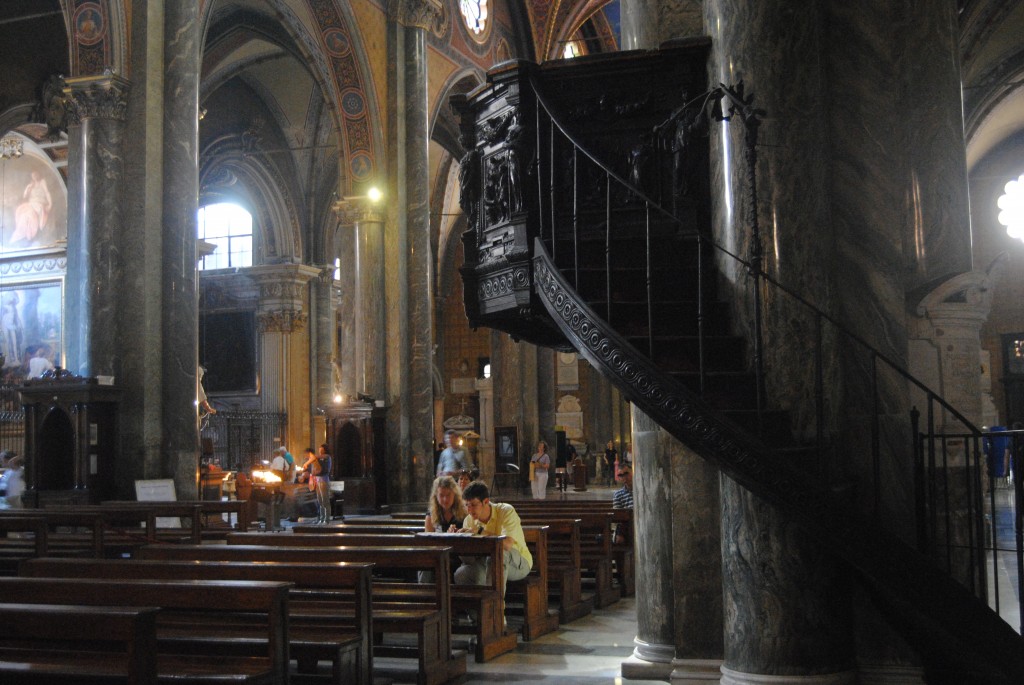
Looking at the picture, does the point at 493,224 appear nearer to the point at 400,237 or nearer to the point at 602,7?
the point at 400,237

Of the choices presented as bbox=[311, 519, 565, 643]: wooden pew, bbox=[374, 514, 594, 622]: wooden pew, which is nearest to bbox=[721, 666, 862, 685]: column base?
bbox=[311, 519, 565, 643]: wooden pew

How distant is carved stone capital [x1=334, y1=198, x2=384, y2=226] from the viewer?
68.5ft

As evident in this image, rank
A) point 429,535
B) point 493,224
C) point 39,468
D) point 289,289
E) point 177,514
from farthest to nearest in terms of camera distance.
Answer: point 289,289 → point 39,468 → point 177,514 → point 429,535 → point 493,224

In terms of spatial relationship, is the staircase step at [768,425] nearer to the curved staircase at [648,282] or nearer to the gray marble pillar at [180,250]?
the curved staircase at [648,282]

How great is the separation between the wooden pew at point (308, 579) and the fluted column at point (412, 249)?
13891mm

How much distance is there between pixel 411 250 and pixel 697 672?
15802mm

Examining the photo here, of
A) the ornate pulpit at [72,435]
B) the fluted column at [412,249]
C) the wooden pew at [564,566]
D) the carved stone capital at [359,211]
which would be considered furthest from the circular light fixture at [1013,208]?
the ornate pulpit at [72,435]

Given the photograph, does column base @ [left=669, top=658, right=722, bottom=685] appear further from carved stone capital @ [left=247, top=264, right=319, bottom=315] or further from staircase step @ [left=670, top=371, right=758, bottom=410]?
carved stone capital @ [left=247, top=264, right=319, bottom=315]

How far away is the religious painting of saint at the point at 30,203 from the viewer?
25.2 meters

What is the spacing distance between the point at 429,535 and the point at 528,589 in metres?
1.09

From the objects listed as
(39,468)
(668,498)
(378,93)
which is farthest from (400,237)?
(668,498)

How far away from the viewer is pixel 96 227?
536 inches

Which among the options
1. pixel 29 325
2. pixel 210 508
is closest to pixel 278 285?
pixel 29 325

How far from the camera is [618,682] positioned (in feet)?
22.7
